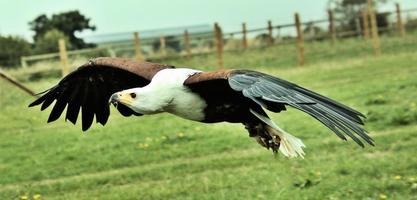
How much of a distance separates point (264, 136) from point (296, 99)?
2.59 feet

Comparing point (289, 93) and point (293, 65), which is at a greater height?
point (289, 93)

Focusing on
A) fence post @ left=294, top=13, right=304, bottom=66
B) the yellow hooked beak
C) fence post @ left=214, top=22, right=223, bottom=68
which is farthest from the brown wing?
fence post @ left=294, top=13, right=304, bottom=66

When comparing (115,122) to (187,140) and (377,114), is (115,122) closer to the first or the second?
(187,140)

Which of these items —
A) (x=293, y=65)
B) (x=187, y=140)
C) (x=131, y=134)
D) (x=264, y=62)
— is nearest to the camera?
(x=187, y=140)

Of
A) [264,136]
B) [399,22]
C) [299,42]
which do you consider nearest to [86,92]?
[264,136]

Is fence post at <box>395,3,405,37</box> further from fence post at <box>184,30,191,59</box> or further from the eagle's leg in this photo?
the eagle's leg

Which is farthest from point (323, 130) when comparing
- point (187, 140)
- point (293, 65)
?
point (293, 65)

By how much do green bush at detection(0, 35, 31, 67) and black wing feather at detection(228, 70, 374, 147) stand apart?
20.3 m

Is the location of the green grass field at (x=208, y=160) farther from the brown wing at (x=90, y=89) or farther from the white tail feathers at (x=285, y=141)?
the white tail feathers at (x=285, y=141)

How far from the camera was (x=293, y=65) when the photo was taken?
21.3 m

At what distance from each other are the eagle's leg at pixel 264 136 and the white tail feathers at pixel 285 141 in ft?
0.07

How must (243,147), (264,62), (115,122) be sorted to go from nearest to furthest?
(243,147)
(115,122)
(264,62)

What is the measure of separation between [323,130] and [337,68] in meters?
9.85

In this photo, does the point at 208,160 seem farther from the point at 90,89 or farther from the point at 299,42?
the point at 299,42
